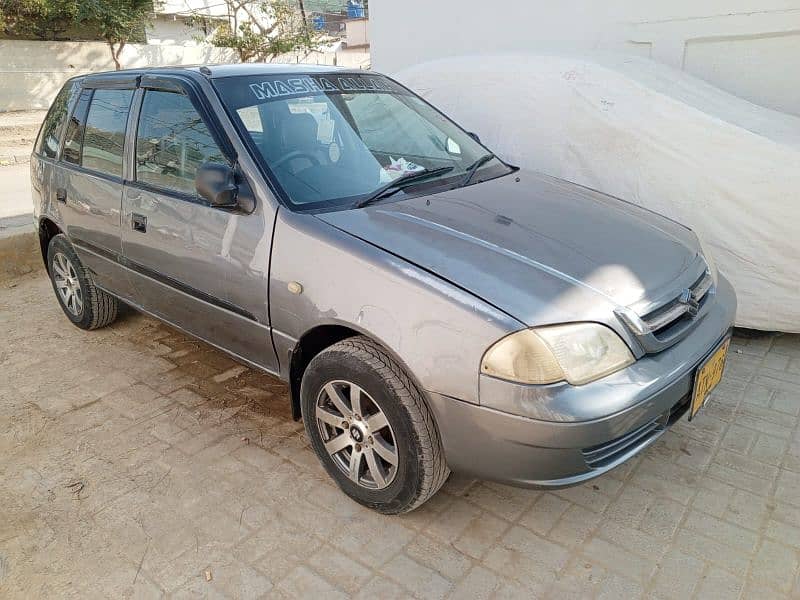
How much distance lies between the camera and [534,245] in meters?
2.36

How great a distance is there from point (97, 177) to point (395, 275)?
2.24 m

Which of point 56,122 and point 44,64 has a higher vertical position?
point 56,122

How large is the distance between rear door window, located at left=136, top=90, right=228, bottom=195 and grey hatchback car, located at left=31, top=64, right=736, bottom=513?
0.04 feet

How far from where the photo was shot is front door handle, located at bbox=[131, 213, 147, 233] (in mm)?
3129

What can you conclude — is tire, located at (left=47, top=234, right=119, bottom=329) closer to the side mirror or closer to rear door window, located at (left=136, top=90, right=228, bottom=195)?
rear door window, located at (left=136, top=90, right=228, bottom=195)

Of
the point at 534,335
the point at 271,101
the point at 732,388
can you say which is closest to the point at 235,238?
the point at 271,101

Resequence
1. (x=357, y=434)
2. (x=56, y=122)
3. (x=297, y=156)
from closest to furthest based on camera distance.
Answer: (x=357, y=434), (x=297, y=156), (x=56, y=122)

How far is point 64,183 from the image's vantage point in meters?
3.80

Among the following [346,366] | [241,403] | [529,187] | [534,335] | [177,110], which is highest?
[177,110]

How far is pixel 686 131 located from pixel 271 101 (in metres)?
2.54

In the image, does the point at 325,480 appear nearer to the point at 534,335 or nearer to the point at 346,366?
the point at 346,366

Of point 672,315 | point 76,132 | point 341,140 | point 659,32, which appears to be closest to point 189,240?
point 341,140

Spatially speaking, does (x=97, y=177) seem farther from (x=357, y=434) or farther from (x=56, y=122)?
(x=357, y=434)

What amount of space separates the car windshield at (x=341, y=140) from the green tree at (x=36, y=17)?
1598 cm
